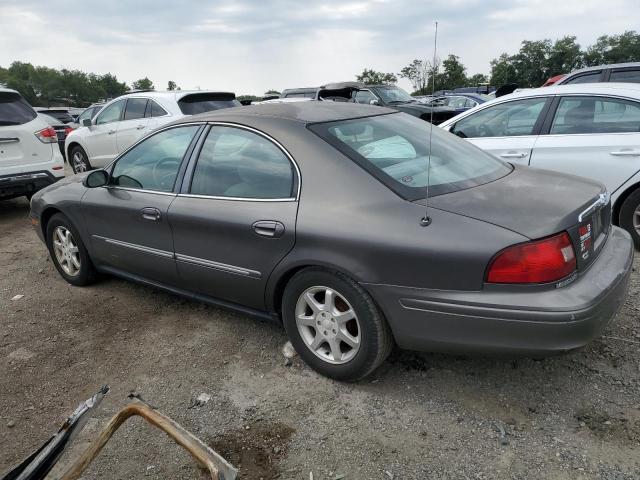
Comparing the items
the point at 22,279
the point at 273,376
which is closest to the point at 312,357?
the point at 273,376

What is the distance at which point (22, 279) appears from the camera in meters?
4.80

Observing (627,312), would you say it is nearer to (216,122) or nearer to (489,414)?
(489,414)

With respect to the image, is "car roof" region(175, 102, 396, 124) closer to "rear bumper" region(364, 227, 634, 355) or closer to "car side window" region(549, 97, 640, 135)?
"rear bumper" region(364, 227, 634, 355)

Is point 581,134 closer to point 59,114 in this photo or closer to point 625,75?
point 625,75

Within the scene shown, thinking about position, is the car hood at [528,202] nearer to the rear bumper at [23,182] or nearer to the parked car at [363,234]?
the parked car at [363,234]

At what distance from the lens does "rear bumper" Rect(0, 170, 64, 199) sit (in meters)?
6.58

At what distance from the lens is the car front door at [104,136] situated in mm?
9289

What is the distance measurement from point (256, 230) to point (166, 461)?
1.25 metres

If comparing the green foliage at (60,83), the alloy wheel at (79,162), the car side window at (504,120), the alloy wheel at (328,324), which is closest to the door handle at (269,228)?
the alloy wheel at (328,324)

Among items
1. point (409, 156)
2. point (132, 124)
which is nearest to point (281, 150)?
point (409, 156)

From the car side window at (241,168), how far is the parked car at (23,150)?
4643mm

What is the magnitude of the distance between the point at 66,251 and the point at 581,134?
4778mm

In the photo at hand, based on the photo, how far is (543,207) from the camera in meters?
2.43

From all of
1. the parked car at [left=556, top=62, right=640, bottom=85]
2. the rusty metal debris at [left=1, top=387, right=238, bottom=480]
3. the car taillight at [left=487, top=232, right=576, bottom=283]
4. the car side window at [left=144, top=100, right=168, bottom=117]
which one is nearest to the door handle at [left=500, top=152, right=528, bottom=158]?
the car taillight at [left=487, top=232, right=576, bottom=283]
